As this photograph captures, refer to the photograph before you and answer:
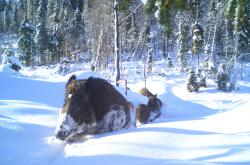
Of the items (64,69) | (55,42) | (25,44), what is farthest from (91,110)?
(55,42)

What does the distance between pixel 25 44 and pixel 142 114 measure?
52.4 meters

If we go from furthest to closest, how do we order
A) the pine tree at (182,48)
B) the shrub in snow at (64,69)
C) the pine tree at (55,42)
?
the pine tree at (55,42), the pine tree at (182,48), the shrub in snow at (64,69)

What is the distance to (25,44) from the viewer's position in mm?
63406

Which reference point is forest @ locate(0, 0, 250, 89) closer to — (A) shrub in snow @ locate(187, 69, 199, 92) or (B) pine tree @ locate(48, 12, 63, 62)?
(B) pine tree @ locate(48, 12, 63, 62)

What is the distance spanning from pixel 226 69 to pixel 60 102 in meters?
38.4

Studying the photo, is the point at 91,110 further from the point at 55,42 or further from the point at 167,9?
the point at 55,42

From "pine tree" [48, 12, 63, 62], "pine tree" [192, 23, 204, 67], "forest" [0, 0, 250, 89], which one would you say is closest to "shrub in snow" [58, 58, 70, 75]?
"forest" [0, 0, 250, 89]

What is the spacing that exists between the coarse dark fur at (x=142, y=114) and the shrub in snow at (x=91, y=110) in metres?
Answer: 2.73

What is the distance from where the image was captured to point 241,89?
49250 mm

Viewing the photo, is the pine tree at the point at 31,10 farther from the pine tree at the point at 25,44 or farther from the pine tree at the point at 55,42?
the pine tree at the point at 25,44

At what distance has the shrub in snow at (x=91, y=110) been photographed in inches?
402

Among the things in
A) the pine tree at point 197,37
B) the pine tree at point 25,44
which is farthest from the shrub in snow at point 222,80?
the pine tree at point 25,44

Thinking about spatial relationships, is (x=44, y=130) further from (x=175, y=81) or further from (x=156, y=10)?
(x=175, y=81)

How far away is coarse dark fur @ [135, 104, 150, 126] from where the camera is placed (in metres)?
14.0
